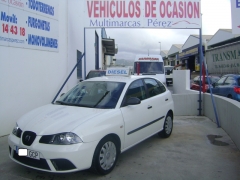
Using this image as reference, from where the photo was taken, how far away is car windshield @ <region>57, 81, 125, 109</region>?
4523mm

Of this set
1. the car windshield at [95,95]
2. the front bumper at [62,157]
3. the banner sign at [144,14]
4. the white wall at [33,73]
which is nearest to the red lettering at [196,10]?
the banner sign at [144,14]

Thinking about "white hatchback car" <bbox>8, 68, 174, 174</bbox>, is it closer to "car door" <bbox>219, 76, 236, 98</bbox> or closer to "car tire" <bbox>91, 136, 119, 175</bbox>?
"car tire" <bbox>91, 136, 119, 175</bbox>

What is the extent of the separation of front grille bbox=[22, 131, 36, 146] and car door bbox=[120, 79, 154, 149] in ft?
5.03

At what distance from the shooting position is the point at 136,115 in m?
4.74

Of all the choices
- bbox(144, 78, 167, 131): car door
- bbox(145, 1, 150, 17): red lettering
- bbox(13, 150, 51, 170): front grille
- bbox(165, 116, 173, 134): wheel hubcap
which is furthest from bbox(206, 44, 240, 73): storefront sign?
bbox(13, 150, 51, 170): front grille

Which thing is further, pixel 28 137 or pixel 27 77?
pixel 27 77

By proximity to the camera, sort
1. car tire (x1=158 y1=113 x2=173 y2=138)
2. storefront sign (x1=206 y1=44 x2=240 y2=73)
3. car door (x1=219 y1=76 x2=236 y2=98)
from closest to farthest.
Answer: car tire (x1=158 y1=113 x2=173 y2=138)
car door (x1=219 y1=76 x2=236 y2=98)
storefront sign (x1=206 y1=44 x2=240 y2=73)

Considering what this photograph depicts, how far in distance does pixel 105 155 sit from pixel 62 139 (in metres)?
0.77

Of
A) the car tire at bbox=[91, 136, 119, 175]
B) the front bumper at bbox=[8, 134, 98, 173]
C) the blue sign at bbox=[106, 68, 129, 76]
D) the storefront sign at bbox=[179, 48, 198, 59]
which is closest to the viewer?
the front bumper at bbox=[8, 134, 98, 173]

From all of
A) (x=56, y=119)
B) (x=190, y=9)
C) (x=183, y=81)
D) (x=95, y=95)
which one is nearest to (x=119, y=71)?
(x=95, y=95)

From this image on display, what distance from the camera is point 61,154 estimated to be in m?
3.45

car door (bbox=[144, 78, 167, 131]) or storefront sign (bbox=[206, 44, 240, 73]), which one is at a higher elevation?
storefront sign (bbox=[206, 44, 240, 73])

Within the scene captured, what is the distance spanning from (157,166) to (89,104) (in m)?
1.62

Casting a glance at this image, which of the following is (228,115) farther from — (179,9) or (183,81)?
(183,81)
